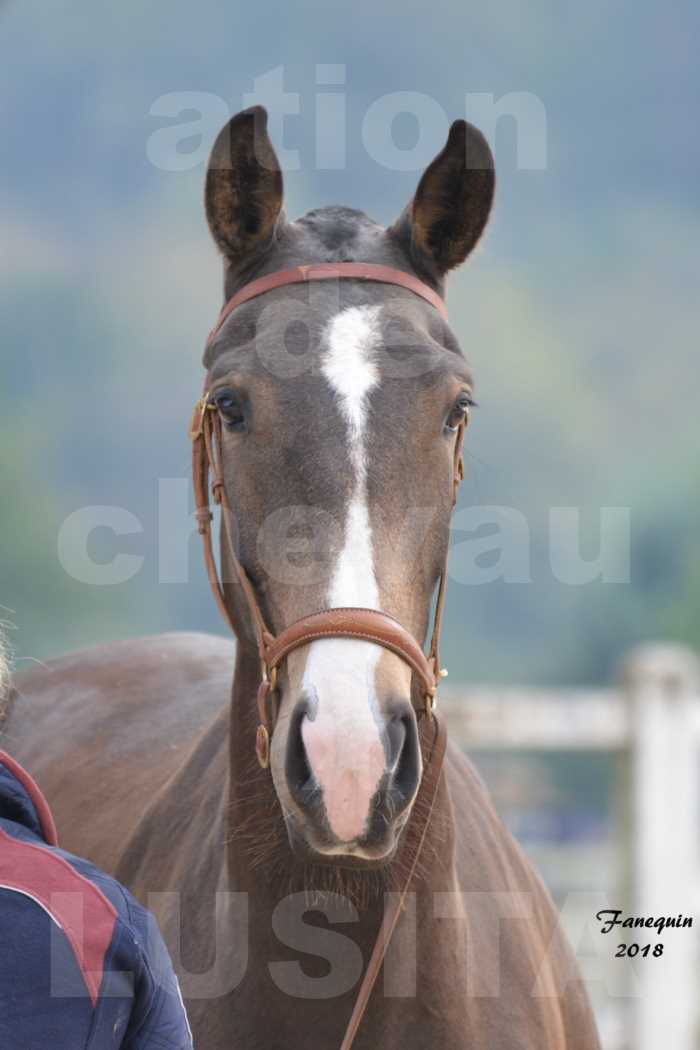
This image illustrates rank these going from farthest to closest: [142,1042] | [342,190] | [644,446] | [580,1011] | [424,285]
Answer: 1. [644,446]
2. [342,190]
3. [580,1011]
4. [424,285]
5. [142,1042]

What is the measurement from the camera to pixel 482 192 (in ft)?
9.84

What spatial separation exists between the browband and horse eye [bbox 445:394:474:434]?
10.4 inches

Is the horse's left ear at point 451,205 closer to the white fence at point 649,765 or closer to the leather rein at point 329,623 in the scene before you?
the leather rein at point 329,623

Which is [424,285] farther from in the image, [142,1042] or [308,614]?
[142,1042]

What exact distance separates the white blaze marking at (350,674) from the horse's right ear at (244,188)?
490mm

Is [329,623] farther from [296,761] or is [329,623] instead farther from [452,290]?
[452,290]

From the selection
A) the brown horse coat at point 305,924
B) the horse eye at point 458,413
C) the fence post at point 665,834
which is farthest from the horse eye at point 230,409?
the fence post at point 665,834

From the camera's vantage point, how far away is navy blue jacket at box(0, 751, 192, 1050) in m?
1.63

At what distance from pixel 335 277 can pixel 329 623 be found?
30.4 inches

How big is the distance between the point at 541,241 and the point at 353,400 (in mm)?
101377

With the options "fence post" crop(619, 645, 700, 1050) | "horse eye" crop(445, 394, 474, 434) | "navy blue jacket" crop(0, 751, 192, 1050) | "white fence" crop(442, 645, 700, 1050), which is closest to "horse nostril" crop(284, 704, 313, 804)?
"navy blue jacket" crop(0, 751, 192, 1050)

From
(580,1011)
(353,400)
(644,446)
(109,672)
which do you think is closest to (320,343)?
(353,400)

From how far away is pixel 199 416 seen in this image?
9.74 feet

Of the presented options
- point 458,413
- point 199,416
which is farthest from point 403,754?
point 199,416
